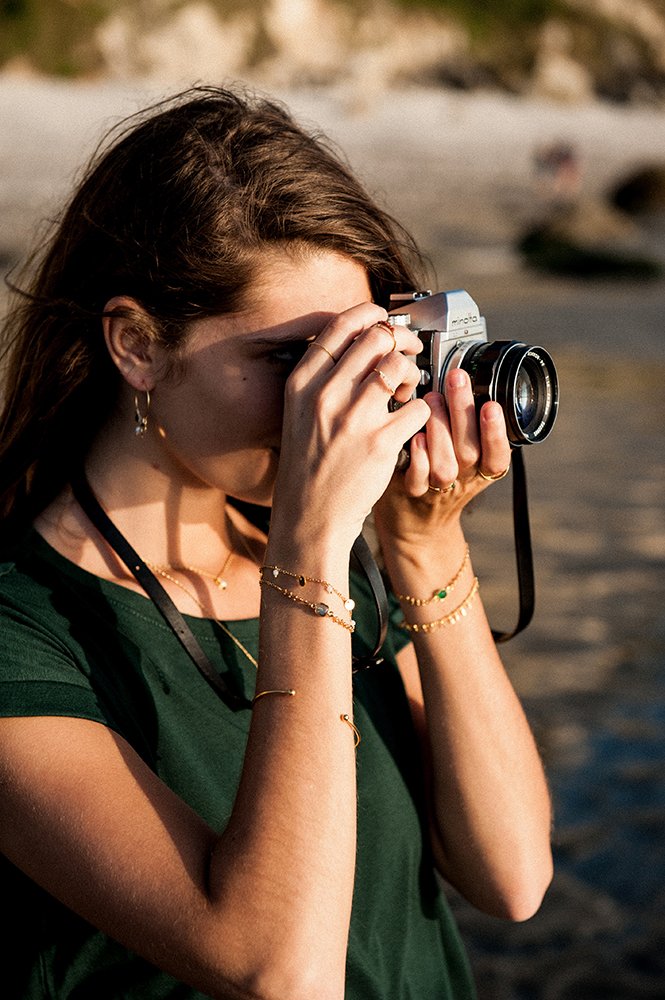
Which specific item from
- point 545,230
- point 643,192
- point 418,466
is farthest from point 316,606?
point 643,192

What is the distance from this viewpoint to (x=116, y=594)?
1.71 meters

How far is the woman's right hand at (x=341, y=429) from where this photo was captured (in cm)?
152

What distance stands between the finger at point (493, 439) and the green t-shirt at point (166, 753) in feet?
1.19

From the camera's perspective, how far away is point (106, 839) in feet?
4.64

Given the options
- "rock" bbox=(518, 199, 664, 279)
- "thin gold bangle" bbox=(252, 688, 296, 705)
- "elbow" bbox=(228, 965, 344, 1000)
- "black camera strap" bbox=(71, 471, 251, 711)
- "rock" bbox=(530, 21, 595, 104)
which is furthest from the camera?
"rock" bbox=(530, 21, 595, 104)

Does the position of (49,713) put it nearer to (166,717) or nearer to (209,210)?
(166,717)

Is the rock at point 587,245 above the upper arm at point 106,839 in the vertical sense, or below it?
above

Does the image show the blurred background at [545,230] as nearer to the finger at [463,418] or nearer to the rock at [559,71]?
the rock at [559,71]

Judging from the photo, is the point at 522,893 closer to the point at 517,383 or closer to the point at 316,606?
the point at 316,606

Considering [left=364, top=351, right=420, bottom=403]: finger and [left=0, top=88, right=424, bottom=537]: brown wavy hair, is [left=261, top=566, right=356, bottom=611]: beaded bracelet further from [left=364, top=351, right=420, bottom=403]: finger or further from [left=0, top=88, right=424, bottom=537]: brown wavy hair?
[left=0, top=88, right=424, bottom=537]: brown wavy hair

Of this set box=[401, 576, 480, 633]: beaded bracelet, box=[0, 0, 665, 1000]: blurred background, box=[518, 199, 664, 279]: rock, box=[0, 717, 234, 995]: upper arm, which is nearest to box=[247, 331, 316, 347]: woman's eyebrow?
box=[401, 576, 480, 633]: beaded bracelet

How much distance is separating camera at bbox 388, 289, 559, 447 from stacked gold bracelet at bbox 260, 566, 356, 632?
0.41 m

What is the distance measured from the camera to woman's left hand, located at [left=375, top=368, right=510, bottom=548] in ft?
5.77

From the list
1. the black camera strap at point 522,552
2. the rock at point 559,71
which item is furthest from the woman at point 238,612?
the rock at point 559,71
